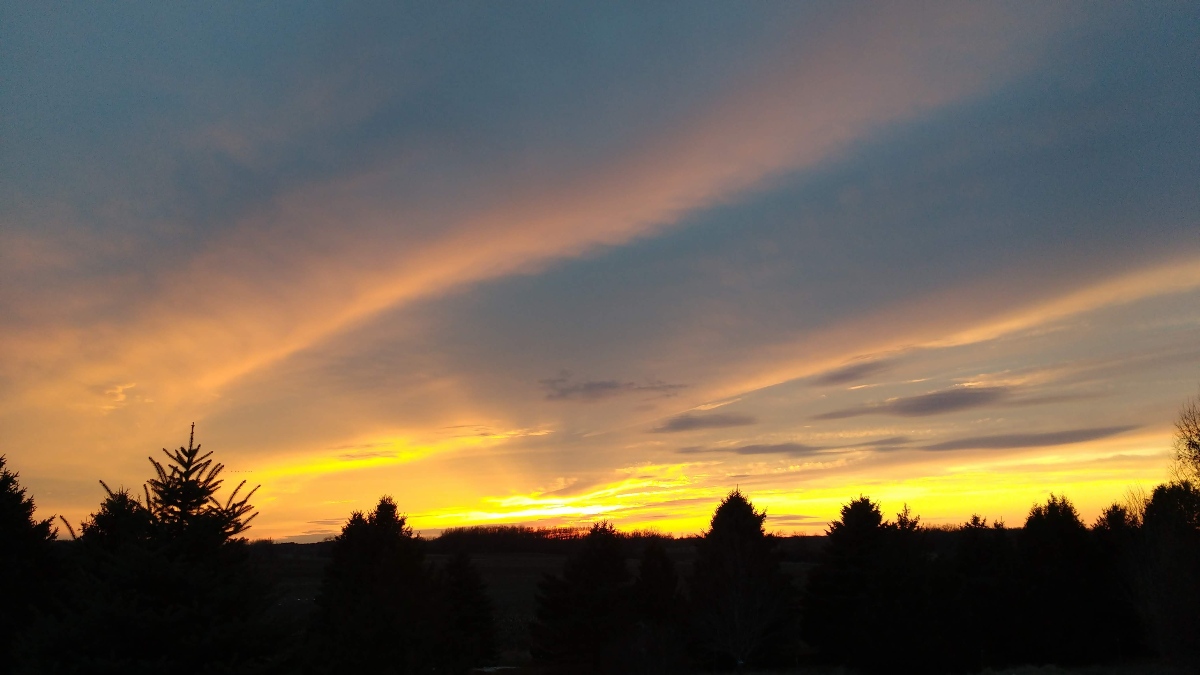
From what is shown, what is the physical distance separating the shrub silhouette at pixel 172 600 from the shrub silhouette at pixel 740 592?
3007cm

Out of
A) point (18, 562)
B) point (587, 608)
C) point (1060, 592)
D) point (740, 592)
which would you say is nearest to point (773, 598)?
point (740, 592)

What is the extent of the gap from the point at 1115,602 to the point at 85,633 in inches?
1895

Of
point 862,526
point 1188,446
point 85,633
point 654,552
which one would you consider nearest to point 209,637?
point 85,633

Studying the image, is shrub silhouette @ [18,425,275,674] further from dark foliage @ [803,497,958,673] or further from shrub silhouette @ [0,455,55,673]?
dark foliage @ [803,497,958,673]

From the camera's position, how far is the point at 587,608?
35.9 meters

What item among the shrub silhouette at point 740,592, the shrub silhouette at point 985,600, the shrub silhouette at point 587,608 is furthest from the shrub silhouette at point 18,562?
the shrub silhouette at point 985,600

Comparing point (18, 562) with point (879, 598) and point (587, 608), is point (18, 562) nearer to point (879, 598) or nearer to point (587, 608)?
point (587, 608)

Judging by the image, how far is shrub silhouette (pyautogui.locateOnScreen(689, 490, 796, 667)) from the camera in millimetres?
37188

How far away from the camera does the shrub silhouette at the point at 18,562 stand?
1628 centimetres

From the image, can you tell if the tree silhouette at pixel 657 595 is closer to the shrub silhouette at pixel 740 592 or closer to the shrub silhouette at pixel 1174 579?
the shrub silhouette at pixel 740 592

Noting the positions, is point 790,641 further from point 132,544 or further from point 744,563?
point 132,544

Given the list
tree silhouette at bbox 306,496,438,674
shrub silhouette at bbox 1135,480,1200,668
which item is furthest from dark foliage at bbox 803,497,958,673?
tree silhouette at bbox 306,496,438,674

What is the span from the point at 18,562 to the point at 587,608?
23526mm

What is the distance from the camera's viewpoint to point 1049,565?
4222 centimetres
